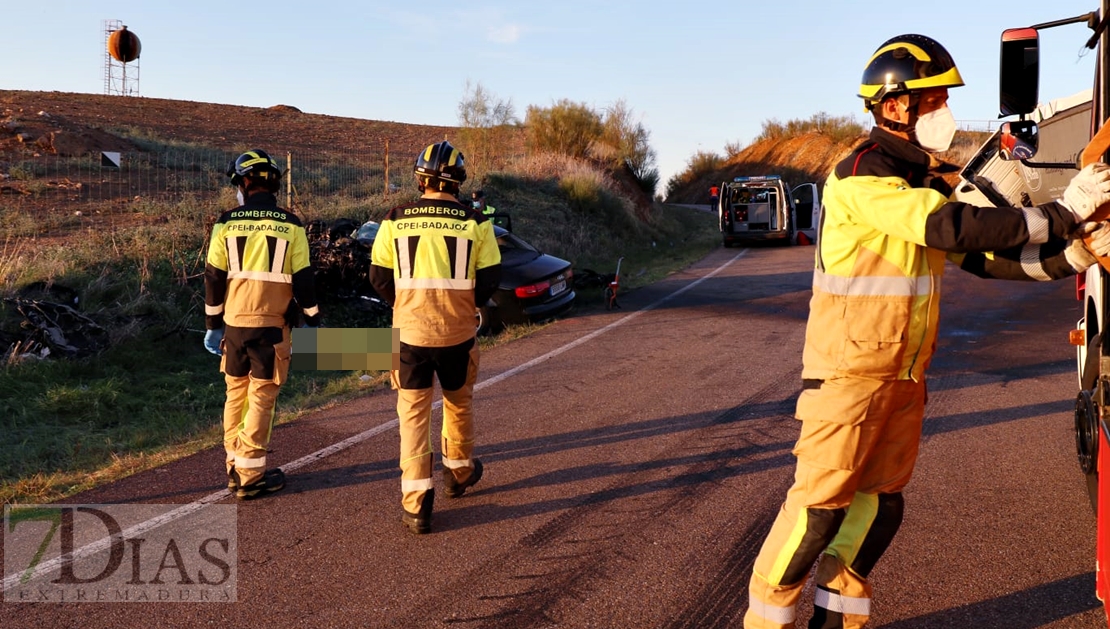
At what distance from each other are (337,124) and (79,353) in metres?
41.3

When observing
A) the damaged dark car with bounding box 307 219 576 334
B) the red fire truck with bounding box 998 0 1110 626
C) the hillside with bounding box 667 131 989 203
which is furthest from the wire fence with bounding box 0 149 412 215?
the hillside with bounding box 667 131 989 203

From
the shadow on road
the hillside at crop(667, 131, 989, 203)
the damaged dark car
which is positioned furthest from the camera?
the hillside at crop(667, 131, 989, 203)

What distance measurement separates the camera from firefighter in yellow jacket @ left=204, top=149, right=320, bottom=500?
544 cm

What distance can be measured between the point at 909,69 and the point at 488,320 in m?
8.67

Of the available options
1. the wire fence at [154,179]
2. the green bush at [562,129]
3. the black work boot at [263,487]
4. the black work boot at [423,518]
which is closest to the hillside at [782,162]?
the green bush at [562,129]

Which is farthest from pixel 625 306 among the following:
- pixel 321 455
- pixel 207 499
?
pixel 207 499

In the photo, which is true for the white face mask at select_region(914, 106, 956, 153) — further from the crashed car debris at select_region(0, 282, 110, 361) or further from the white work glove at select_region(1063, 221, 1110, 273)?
the crashed car debris at select_region(0, 282, 110, 361)

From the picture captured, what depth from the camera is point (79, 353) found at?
29.7 feet

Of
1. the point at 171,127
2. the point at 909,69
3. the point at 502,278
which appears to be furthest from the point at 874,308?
the point at 171,127

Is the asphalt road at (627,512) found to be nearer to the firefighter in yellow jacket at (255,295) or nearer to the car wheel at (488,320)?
the firefighter in yellow jacket at (255,295)

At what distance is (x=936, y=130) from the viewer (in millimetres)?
3066

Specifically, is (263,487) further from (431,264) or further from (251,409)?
(431,264)

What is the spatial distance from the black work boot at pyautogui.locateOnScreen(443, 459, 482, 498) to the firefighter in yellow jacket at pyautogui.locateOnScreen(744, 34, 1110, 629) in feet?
7.79

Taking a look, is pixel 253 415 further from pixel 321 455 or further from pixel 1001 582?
pixel 1001 582
